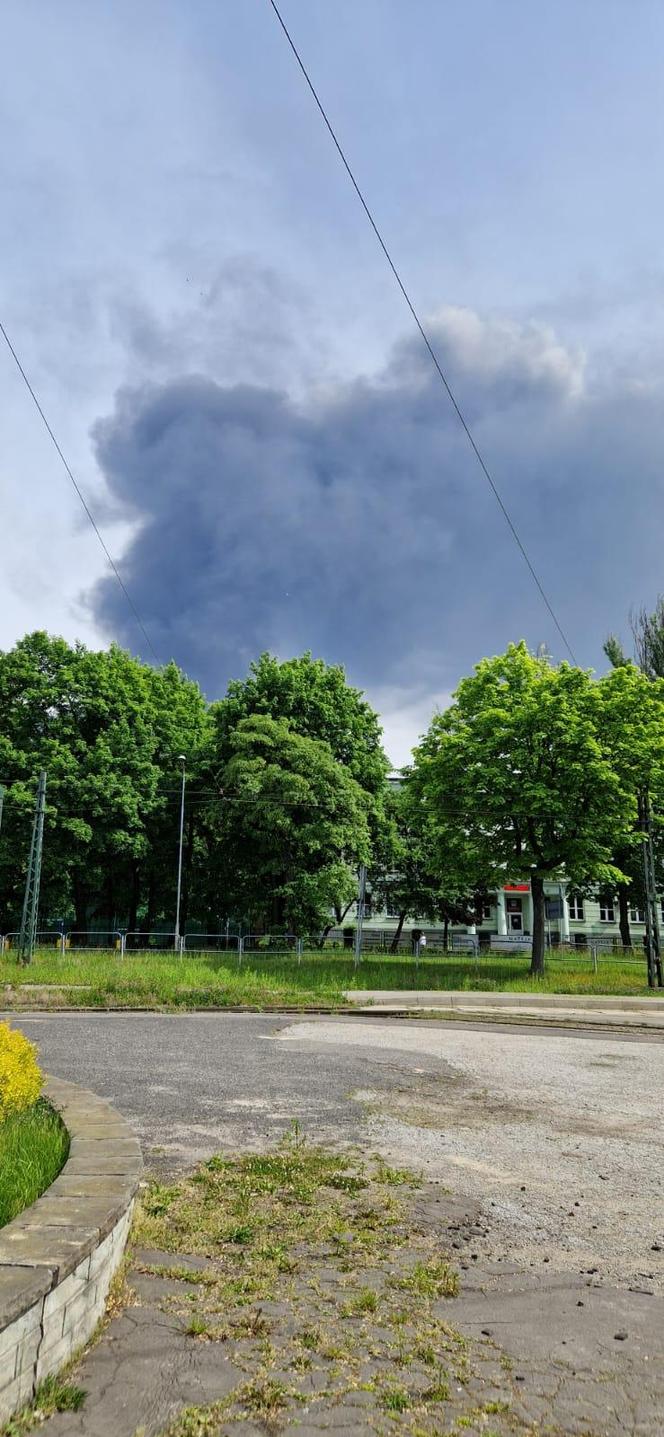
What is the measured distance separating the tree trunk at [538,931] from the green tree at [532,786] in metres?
0.04

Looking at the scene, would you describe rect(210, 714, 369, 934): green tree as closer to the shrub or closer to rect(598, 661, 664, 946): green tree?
rect(598, 661, 664, 946): green tree

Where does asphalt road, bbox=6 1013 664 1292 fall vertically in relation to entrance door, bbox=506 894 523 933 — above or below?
below

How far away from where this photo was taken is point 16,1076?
4.94m

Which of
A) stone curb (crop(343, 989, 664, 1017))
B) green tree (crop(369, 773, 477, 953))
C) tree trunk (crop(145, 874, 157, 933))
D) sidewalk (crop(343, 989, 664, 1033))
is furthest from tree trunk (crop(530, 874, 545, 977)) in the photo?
tree trunk (crop(145, 874, 157, 933))

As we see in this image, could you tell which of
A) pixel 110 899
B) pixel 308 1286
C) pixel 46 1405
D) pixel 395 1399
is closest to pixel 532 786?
pixel 308 1286

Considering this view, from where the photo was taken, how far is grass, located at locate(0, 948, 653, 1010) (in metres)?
19.0

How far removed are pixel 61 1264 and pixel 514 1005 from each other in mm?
19985

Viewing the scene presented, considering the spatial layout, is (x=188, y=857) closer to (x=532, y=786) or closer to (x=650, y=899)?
(x=532, y=786)

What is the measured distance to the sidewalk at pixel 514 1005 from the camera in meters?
18.7

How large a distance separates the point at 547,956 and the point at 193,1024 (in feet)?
67.4

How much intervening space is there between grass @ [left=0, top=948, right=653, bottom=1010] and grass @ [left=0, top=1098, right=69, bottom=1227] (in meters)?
13.7

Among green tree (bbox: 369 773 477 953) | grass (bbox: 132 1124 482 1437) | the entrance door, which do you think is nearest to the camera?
grass (bbox: 132 1124 482 1437)

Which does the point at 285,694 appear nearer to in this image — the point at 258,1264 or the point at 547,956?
the point at 547,956

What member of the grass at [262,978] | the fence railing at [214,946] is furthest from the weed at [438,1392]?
the fence railing at [214,946]
